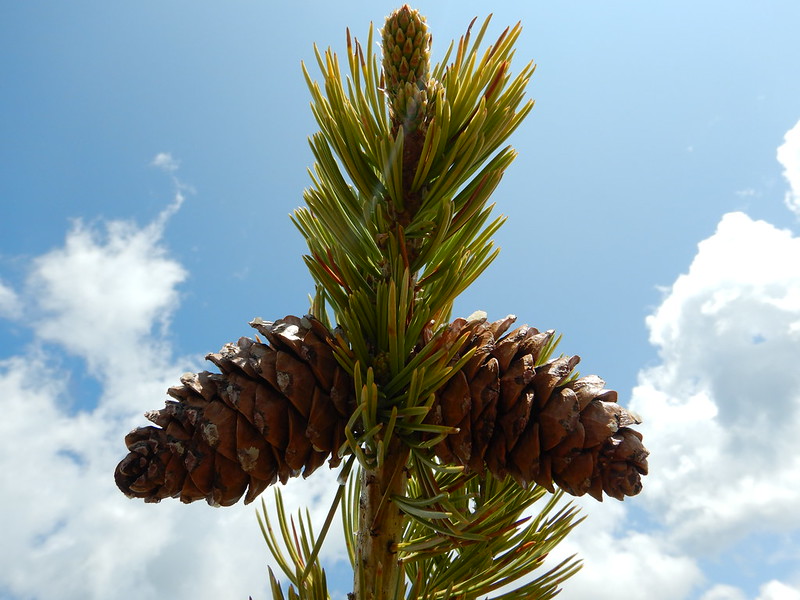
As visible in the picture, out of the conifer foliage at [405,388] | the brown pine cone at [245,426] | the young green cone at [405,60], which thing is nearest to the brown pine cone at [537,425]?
the conifer foliage at [405,388]

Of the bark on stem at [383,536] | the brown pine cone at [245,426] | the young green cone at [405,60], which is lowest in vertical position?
the bark on stem at [383,536]

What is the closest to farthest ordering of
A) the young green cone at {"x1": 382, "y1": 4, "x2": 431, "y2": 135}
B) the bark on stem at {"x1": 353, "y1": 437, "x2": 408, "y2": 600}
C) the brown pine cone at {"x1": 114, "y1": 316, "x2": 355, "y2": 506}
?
the brown pine cone at {"x1": 114, "y1": 316, "x2": 355, "y2": 506}, the bark on stem at {"x1": 353, "y1": 437, "x2": 408, "y2": 600}, the young green cone at {"x1": 382, "y1": 4, "x2": 431, "y2": 135}

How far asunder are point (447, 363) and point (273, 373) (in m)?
0.31

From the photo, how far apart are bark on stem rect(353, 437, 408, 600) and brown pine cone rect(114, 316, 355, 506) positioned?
0.15 metres

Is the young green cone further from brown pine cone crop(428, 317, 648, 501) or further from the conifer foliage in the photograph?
brown pine cone crop(428, 317, 648, 501)

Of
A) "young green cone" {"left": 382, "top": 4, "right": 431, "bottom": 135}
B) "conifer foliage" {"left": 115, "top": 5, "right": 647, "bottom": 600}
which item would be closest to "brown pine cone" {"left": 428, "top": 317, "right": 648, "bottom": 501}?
"conifer foliage" {"left": 115, "top": 5, "right": 647, "bottom": 600}

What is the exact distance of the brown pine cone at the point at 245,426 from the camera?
39.6 inches

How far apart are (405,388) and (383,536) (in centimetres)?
29

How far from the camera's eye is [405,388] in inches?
45.4

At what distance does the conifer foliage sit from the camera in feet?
3.39

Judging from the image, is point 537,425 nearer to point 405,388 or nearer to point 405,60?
point 405,388

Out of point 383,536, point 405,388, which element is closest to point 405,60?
point 405,388

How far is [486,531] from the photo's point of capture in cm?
120

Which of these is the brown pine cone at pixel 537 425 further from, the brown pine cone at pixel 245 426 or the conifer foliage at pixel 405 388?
the brown pine cone at pixel 245 426
